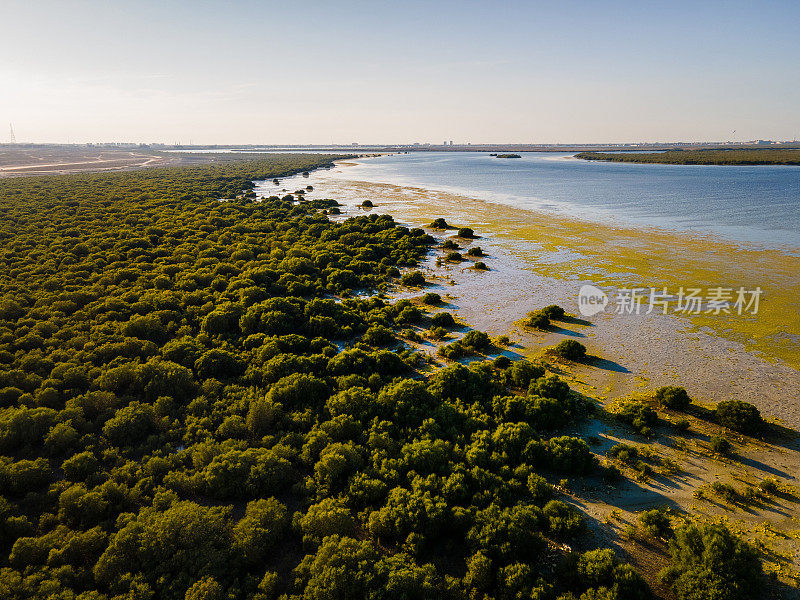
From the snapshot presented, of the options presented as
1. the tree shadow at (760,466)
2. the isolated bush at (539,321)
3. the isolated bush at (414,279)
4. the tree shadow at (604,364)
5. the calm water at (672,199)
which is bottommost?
the tree shadow at (760,466)

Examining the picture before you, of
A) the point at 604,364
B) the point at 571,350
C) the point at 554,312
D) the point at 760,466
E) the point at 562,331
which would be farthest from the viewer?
the point at 554,312

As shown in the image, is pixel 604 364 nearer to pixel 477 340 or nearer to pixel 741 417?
pixel 741 417

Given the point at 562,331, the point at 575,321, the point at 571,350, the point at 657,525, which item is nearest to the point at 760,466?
the point at 657,525

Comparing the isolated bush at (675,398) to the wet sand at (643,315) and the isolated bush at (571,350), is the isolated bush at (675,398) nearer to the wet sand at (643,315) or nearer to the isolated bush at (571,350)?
the wet sand at (643,315)

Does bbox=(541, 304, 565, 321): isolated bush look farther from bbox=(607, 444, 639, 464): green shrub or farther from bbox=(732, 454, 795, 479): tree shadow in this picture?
bbox=(732, 454, 795, 479): tree shadow

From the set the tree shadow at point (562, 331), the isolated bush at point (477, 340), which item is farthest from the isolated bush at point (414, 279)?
the tree shadow at point (562, 331)
